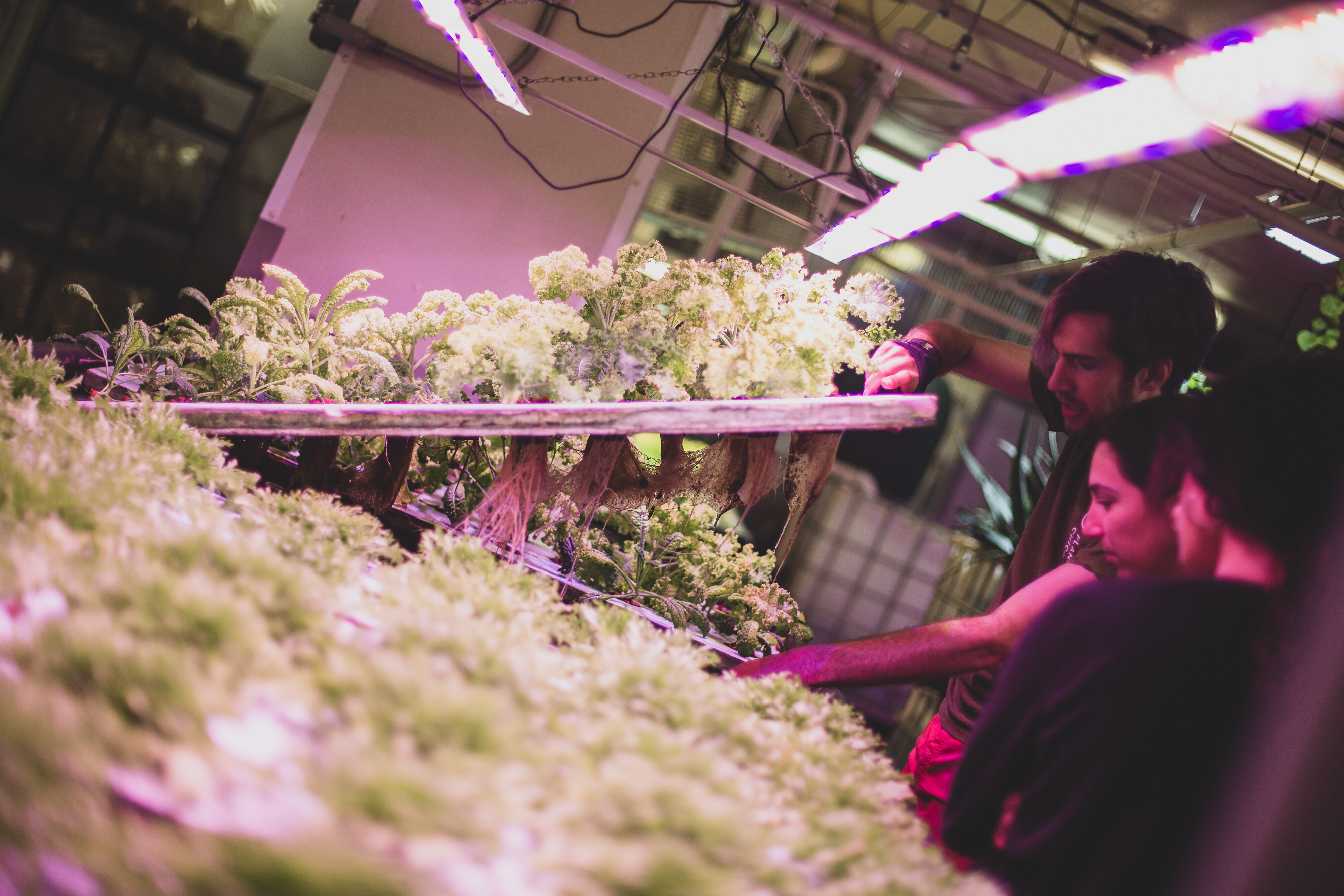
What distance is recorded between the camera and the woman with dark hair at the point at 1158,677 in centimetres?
95

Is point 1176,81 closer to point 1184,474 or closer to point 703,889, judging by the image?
point 1184,474

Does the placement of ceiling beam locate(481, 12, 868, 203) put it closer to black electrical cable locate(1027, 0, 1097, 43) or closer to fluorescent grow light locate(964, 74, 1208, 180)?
fluorescent grow light locate(964, 74, 1208, 180)

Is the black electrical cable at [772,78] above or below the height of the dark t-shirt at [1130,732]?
above

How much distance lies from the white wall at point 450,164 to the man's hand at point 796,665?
11.9 feet

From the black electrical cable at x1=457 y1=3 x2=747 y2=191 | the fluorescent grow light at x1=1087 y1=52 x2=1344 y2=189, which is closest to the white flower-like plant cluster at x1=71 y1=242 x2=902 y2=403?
the black electrical cable at x1=457 y1=3 x2=747 y2=191

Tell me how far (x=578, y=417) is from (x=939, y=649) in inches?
34.4

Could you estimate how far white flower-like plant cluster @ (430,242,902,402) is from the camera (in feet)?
5.72

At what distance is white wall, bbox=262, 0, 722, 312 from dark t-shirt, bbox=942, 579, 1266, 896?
13.7 ft

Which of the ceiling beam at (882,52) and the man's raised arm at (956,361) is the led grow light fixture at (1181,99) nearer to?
the man's raised arm at (956,361)

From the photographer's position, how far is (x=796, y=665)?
5.08ft

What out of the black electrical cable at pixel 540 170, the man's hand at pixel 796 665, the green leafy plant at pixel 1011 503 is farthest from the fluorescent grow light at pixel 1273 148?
the man's hand at pixel 796 665

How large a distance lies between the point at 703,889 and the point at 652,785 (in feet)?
0.39

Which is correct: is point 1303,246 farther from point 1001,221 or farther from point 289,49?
point 289,49

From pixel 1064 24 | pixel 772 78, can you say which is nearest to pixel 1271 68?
pixel 1064 24
